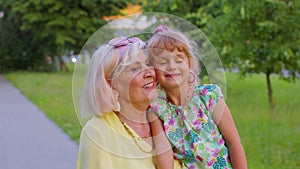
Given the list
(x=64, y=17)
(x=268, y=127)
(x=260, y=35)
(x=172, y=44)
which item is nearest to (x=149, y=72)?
(x=172, y=44)

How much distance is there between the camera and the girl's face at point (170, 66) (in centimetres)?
252

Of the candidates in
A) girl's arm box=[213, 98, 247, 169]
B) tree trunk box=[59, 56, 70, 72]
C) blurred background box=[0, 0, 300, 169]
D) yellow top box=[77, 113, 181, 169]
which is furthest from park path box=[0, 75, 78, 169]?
tree trunk box=[59, 56, 70, 72]

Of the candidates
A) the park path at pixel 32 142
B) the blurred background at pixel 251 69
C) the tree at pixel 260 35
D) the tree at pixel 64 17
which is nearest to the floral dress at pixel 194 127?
the blurred background at pixel 251 69

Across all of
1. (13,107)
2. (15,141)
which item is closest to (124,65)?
(15,141)

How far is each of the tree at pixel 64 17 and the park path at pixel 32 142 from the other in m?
8.02

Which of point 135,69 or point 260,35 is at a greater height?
point 135,69

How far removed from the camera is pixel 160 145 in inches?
101

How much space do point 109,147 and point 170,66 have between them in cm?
43

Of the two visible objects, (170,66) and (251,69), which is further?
(251,69)

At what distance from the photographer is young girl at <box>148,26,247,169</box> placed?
2529mm

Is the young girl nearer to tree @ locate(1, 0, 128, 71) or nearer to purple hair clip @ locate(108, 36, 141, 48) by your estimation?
purple hair clip @ locate(108, 36, 141, 48)

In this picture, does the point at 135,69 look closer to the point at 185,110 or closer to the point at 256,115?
the point at 185,110

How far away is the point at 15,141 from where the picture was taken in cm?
846

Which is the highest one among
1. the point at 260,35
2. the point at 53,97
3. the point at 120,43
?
the point at 120,43
